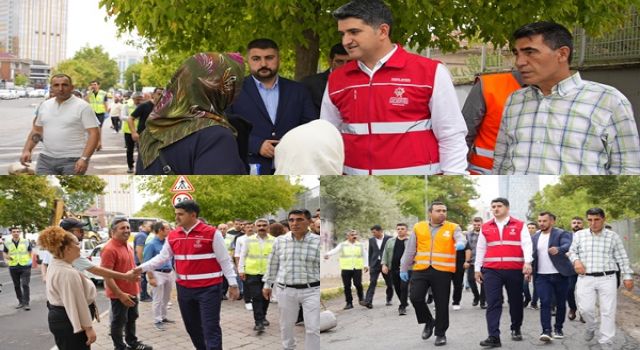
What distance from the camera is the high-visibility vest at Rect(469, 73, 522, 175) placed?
4.84 m

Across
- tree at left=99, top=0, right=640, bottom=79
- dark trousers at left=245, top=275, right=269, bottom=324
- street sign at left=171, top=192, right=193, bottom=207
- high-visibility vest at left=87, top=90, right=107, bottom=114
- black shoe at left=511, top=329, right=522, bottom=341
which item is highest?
high-visibility vest at left=87, top=90, right=107, bottom=114

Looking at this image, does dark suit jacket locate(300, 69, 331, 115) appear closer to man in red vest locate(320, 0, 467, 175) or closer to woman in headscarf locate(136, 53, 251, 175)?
man in red vest locate(320, 0, 467, 175)

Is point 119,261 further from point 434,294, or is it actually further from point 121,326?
point 434,294

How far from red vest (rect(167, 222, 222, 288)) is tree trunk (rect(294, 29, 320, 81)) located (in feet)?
19.8

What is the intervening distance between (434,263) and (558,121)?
3.82 feet

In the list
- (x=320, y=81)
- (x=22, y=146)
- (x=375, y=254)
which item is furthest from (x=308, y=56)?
(x=22, y=146)

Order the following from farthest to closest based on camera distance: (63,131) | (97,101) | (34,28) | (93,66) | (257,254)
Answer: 1. (93,66)
2. (34,28)
3. (97,101)
4. (63,131)
5. (257,254)

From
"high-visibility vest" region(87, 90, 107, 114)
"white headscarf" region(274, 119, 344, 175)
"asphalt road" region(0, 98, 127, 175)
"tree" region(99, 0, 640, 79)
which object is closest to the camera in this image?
"white headscarf" region(274, 119, 344, 175)

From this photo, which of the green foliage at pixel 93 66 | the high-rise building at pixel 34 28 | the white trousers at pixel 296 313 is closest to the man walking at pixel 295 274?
the white trousers at pixel 296 313

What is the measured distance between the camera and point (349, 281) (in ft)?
12.6

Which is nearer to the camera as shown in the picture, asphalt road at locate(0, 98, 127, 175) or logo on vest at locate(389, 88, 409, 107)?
logo on vest at locate(389, 88, 409, 107)

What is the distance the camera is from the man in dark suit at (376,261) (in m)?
3.89

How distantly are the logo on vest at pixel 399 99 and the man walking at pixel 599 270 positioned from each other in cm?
111

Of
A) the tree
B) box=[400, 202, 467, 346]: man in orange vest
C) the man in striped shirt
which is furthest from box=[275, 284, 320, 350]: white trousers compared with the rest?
the tree
